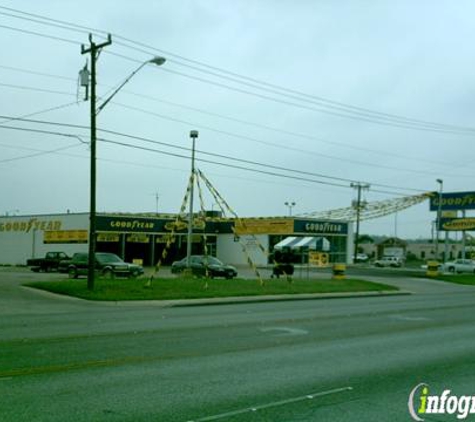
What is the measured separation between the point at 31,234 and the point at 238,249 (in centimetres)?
1949

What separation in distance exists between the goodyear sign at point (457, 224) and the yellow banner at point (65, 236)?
117 feet

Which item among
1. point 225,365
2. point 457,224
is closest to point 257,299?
point 225,365

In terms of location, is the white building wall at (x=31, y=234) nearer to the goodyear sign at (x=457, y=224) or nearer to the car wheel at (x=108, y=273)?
the car wheel at (x=108, y=273)

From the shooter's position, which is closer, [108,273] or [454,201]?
[108,273]

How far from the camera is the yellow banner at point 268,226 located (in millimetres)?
66062

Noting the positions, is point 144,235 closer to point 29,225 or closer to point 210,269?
point 29,225

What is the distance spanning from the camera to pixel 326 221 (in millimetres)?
69250

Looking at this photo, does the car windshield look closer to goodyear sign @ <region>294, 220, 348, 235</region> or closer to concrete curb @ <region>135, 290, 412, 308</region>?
concrete curb @ <region>135, 290, 412, 308</region>

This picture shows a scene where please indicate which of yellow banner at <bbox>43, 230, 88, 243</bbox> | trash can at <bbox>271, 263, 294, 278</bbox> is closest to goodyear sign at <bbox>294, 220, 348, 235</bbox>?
yellow banner at <bbox>43, 230, 88, 243</bbox>

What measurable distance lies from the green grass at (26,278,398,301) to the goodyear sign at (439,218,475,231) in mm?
37450

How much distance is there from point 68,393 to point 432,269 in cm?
4689

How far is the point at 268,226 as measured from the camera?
6825cm

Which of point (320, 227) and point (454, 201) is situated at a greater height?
point (454, 201)

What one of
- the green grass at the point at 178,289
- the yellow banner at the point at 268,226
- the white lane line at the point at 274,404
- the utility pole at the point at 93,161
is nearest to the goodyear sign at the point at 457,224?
the yellow banner at the point at 268,226
